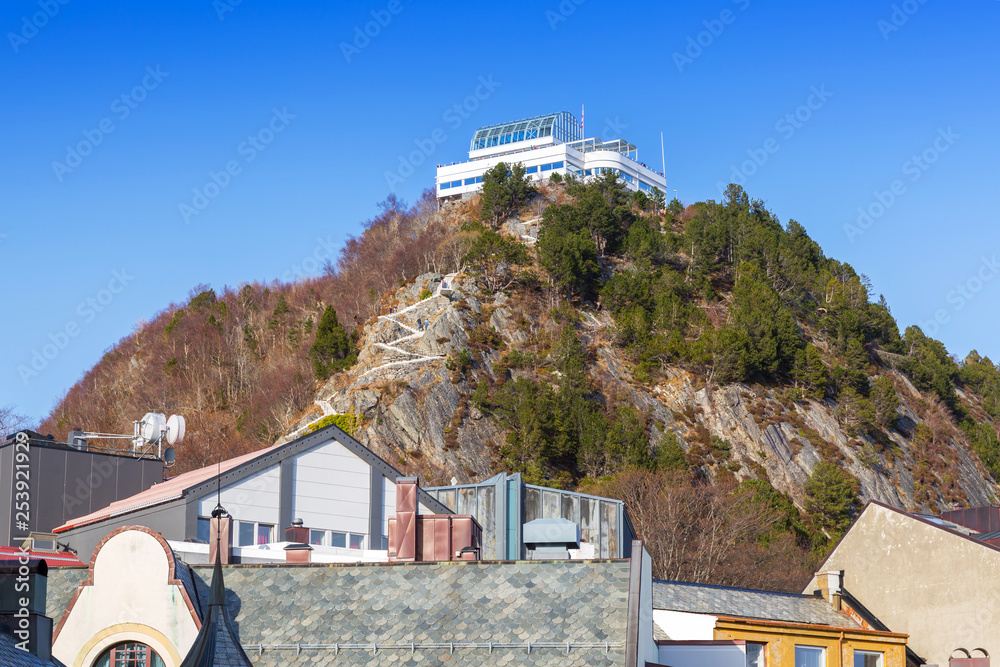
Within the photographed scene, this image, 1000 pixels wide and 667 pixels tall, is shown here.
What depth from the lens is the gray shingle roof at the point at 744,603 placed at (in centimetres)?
2200

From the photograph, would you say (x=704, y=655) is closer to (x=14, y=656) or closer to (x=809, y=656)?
(x=809, y=656)

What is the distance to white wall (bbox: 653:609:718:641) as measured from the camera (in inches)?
813

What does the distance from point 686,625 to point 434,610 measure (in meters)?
9.28

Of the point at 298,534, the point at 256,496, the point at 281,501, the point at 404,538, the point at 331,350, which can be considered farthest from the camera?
the point at 331,350

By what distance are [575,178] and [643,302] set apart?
19.9 m

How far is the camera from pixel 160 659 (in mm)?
13422

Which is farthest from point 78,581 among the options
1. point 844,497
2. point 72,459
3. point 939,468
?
point 939,468

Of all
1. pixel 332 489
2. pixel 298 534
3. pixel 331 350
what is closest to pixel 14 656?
pixel 298 534

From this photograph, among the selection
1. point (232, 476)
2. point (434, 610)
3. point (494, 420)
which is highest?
point (494, 420)

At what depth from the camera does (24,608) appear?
1139 centimetres

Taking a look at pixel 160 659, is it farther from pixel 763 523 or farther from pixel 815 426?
pixel 815 426

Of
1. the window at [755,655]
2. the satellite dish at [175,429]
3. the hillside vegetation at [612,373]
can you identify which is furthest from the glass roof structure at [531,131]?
the window at [755,655]

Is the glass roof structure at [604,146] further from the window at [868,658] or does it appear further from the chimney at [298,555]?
the chimney at [298,555]

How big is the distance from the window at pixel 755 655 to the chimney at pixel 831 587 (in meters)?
6.50
